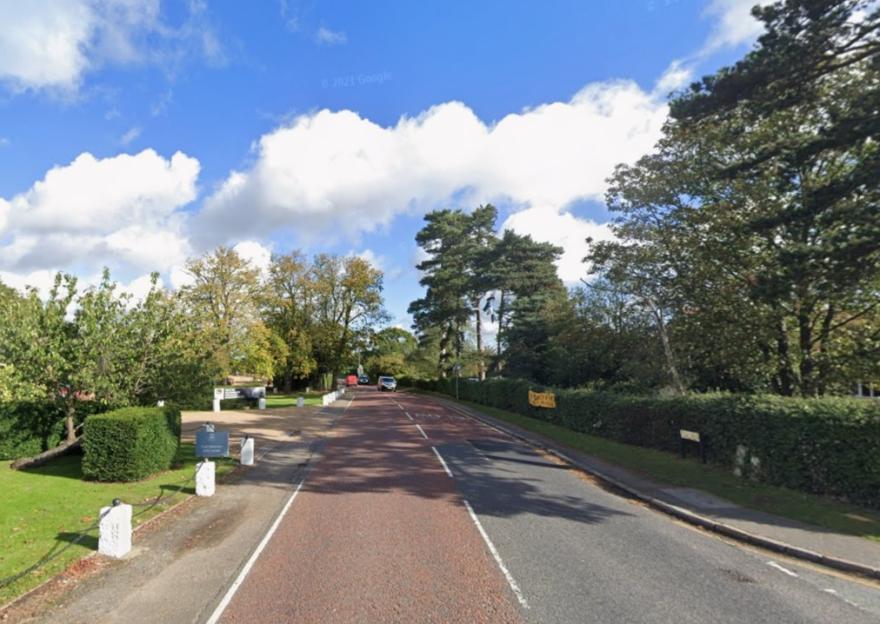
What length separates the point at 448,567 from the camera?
741 centimetres

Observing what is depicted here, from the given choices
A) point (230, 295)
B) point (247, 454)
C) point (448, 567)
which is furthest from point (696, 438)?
point (230, 295)

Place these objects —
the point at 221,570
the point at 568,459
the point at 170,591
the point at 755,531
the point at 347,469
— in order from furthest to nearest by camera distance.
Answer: the point at 568,459 < the point at 347,469 < the point at 755,531 < the point at 221,570 < the point at 170,591

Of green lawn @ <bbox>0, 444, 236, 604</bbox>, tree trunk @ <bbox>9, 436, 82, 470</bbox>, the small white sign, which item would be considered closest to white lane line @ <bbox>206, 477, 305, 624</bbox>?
green lawn @ <bbox>0, 444, 236, 604</bbox>

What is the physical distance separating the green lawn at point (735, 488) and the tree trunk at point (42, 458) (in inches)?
613

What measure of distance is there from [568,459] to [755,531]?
832cm

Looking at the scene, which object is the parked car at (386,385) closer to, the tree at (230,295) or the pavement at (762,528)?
the tree at (230,295)

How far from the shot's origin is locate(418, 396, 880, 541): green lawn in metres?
9.62

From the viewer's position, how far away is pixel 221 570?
24.8 ft

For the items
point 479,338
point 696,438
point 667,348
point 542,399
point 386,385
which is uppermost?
point 479,338

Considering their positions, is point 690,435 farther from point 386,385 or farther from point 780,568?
point 386,385

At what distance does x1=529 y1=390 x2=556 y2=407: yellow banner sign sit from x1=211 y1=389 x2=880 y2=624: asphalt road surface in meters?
14.8

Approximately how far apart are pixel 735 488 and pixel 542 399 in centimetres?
1693

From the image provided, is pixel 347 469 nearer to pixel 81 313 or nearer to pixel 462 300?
pixel 81 313

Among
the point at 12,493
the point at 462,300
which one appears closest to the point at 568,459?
the point at 12,493
